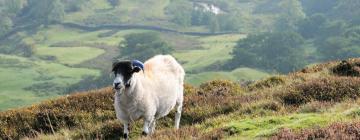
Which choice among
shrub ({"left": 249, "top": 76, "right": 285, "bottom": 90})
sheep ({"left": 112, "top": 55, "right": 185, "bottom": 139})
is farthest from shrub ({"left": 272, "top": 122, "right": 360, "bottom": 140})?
shrub ({"left": 249, "top": 76, "right": 285, "bottom": 90})

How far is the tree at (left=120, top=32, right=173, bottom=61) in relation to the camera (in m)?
173

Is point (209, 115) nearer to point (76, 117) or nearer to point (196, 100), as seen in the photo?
point (196, 100)

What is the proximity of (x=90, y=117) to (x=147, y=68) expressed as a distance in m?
4.51

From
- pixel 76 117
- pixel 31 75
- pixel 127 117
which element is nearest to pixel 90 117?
pixel 76 117

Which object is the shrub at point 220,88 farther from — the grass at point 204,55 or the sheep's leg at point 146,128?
the grass at point 204,55

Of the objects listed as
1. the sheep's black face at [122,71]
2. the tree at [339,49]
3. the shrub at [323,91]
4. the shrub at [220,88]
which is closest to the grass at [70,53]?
the tree at [339,49]

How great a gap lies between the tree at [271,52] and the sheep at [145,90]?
472 ft

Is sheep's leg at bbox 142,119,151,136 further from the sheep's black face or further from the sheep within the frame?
the sheep's black face

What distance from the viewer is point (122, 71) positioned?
37.4 ft

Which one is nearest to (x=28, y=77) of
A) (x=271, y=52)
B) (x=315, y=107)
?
(x=271, y=52)

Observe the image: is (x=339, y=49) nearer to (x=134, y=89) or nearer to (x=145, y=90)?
(x=145, y=90)

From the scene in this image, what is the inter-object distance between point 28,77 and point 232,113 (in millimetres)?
154338

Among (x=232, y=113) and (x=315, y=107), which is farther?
(x=232, y=113)

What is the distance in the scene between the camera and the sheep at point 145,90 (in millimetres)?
11531
